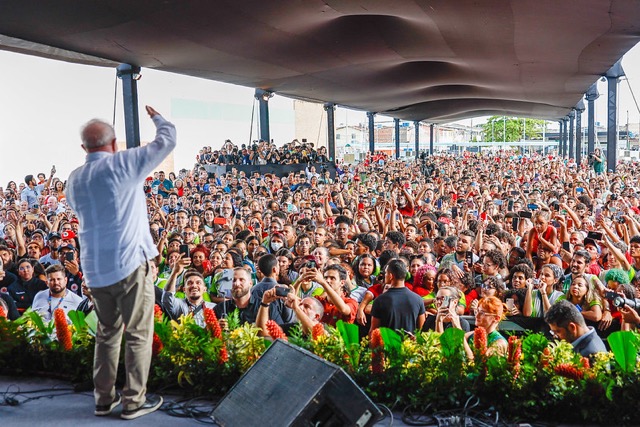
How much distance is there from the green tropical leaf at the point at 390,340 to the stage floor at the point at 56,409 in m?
0.38

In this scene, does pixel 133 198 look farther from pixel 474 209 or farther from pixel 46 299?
pixel 474 209

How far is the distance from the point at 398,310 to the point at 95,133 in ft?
8.97

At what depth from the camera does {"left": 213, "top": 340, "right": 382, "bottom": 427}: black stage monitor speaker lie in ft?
9.88

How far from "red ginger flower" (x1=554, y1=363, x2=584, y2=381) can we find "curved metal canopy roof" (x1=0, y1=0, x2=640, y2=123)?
9111mm

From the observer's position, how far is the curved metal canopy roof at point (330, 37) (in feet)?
39.9

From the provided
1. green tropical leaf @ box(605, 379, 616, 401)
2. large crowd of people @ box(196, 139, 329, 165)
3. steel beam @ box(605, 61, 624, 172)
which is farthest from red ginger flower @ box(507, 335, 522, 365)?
steel beam @ box(605, 61, 624, 172)

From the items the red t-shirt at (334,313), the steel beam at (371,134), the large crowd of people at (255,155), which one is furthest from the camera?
the steel beam at (371,134)

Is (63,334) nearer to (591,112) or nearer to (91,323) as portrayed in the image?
(91,323)

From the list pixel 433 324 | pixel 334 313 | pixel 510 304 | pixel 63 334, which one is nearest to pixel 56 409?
pixel 63 334

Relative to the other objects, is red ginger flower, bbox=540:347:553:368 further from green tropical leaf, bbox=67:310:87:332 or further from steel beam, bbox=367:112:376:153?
steel beam, bbox=367:112:376:153

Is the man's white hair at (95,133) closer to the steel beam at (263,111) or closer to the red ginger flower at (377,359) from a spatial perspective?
the red ginger flower at (377,359)

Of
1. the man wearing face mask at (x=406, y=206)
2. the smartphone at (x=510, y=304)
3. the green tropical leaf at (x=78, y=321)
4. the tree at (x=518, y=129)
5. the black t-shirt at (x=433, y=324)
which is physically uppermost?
the tree at (x=518, y=129)

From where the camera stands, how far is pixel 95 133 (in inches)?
132

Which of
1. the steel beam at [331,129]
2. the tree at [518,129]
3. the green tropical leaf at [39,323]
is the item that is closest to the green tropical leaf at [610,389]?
the green tropical leaf at [39,323]
